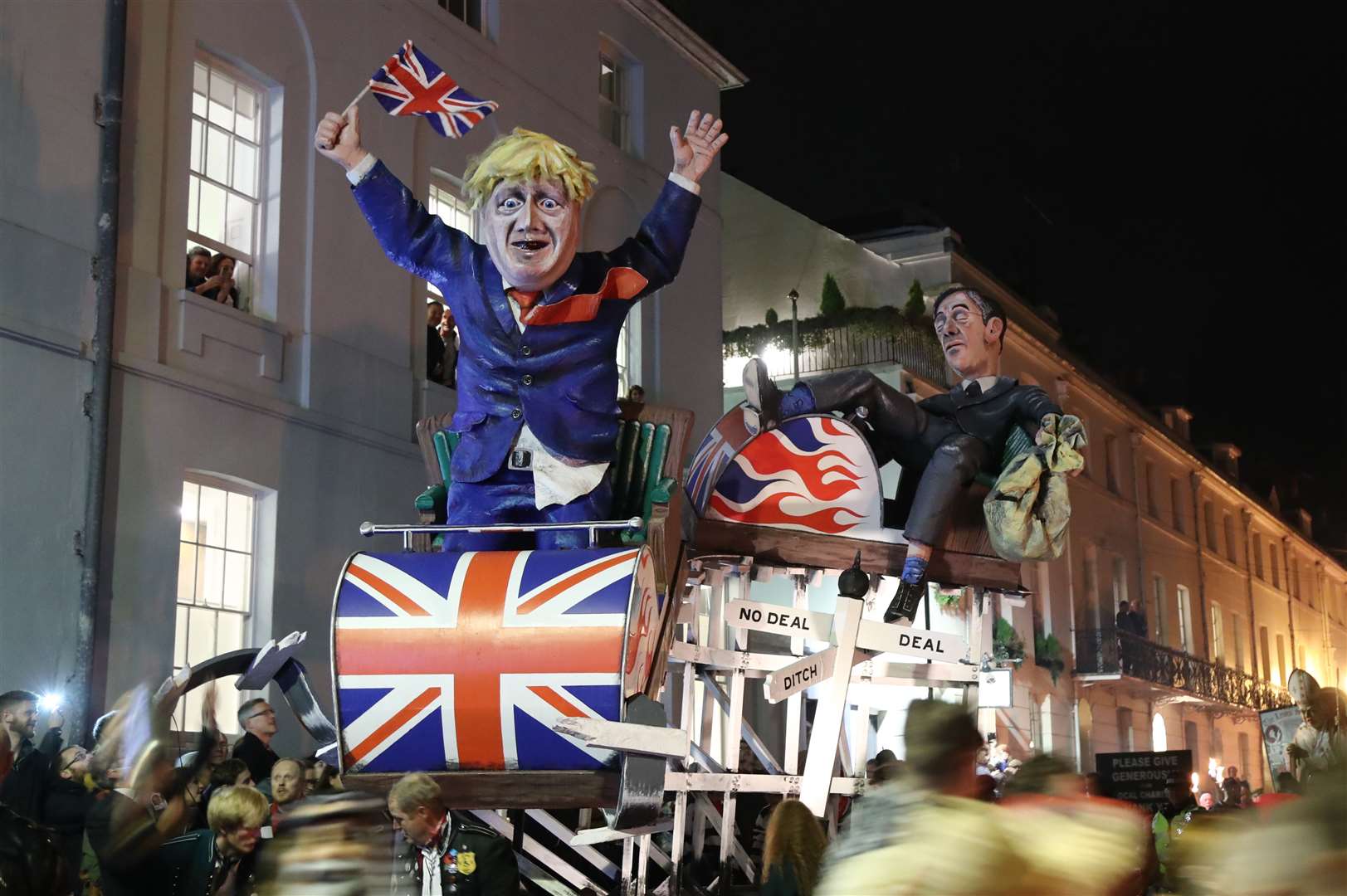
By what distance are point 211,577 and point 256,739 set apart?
4022 mm

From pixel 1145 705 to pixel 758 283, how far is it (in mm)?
14548

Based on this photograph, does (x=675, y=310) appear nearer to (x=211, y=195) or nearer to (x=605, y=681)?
(x=211, y=195)

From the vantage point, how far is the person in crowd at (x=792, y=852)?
602cm

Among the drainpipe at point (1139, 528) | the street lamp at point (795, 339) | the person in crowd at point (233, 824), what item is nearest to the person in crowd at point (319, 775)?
the person in crowd at point (233, 824)

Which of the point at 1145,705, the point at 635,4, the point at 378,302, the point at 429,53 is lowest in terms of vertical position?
the point at 1145,705

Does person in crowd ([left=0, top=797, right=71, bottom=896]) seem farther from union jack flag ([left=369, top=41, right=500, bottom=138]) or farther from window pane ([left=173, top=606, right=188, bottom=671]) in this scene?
window pane ([left=173, top=606, right=188, bottom=671])

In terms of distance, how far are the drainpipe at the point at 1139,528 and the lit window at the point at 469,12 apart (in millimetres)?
24389

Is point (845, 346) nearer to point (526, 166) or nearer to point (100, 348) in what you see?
point (100, 348)

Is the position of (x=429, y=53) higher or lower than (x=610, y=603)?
higher

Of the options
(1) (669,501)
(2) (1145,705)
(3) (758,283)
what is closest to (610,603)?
(1) (669,501)

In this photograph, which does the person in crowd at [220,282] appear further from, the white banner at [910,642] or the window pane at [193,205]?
the white banner at [910,642]

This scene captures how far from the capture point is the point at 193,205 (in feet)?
42.5

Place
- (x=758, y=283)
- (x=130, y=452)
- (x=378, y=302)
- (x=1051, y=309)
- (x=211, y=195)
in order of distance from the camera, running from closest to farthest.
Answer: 1. (x=130, y=452)
2. (x=211, y=195)
3. (x=378, y=302)
4. (x=758, y=283)
5. (x=1051, y=309)

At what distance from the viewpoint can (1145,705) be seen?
1481 inches
